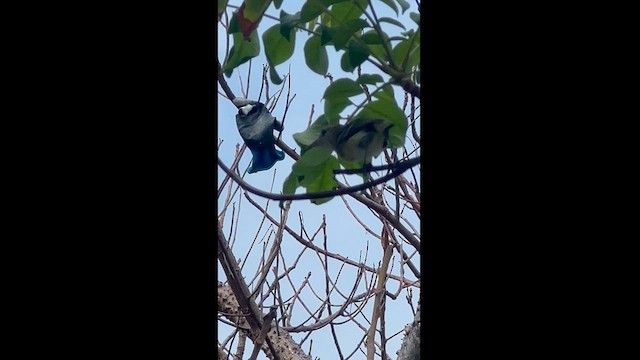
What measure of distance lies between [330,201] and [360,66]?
0.39ft

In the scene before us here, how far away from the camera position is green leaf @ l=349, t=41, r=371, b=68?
1.76ft

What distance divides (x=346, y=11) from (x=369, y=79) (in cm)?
7

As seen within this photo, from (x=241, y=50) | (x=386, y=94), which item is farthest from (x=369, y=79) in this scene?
(x=241, y=50)

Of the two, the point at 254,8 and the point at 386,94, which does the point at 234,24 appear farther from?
the point at 386,94

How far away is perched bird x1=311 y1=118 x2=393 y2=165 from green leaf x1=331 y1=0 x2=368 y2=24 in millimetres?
96

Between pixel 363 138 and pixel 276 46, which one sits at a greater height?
pixel 276 46

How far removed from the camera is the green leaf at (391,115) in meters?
0.52

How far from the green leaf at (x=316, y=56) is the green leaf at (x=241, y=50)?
5cm

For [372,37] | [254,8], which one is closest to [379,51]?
[372,37]

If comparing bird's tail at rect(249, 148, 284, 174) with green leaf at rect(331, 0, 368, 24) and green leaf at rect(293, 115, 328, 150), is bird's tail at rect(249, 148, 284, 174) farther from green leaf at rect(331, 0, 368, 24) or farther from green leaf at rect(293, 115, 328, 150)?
green leaf at rect(331, 0, 368, 24)

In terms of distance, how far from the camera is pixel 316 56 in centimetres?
57
